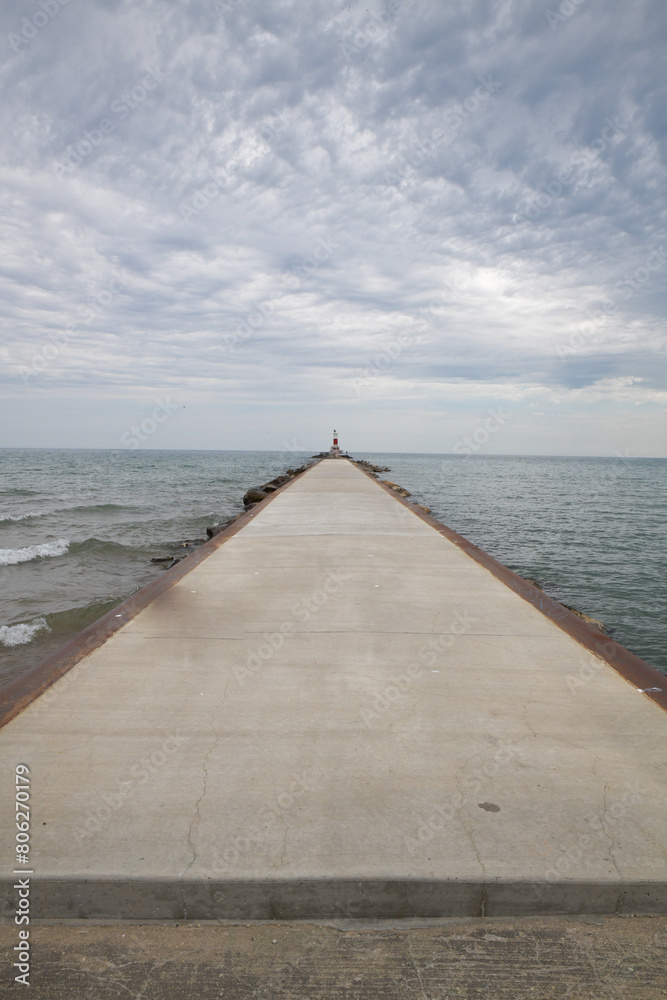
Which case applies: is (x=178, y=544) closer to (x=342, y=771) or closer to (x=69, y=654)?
(x=69, y=654)

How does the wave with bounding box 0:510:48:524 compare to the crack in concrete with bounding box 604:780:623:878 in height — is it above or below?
below

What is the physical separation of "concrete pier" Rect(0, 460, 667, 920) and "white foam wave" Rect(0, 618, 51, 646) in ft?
8.19

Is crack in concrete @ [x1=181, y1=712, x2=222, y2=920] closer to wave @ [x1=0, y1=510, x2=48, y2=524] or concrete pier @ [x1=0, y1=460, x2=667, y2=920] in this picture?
concrete pier @ [x1=0, y1=460, x2=667, y2=920]

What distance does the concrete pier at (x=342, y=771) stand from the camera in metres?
2.00

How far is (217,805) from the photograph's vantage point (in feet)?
7.75

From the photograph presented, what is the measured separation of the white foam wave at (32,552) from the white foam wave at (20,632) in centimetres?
463

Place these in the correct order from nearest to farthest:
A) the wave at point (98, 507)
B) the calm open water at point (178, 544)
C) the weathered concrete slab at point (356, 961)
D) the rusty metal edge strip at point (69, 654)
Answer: the weathered concrete slab at point (356, 961), the rusty metal edge strip at point (69, 654), the calm open water at point (178, 544), the wave at point (98, 507)

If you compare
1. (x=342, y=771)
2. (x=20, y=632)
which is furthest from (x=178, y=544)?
(x=342, y=771)

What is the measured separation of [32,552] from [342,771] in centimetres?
1111

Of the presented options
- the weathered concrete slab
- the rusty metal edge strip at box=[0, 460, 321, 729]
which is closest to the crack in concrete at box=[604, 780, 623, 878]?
the weathered concrete slab

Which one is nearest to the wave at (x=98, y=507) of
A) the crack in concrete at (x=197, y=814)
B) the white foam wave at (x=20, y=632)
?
the white foam wave at (x=20, y=632)

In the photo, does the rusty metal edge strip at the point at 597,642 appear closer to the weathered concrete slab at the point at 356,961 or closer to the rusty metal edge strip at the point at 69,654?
the weathered concrete slab at the point at 356,961

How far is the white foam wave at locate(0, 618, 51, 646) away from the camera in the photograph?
626 cm

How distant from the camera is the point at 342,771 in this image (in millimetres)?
2602
